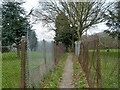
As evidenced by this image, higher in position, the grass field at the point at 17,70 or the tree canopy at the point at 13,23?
the tree canopy at the point at 13,23

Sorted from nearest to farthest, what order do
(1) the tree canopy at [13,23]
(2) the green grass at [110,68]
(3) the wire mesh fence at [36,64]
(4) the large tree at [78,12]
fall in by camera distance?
(2) the green grass at [110,68], (3) the wire mesh fence at [36,64], (1) the tree canopy at [13,23], (4) the large tree at [78,12]

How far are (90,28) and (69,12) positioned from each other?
362cm

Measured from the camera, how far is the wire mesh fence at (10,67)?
272 cm

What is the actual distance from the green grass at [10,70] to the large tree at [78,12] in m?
13.6

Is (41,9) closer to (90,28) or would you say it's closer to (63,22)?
(63,22)

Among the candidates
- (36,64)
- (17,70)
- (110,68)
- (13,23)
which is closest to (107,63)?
(110,68)

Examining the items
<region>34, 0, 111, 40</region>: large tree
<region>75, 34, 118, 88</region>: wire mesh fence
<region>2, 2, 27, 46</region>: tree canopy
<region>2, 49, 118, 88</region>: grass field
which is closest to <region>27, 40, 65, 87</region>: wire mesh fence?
<region>2, 49, 118, 88</region>: grass field

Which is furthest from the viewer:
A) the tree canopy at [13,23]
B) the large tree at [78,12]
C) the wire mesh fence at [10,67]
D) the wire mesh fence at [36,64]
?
the large tree at [78,12]

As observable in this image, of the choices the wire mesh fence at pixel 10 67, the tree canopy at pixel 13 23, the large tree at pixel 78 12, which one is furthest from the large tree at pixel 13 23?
the wire mesh fence at pixel 10 67

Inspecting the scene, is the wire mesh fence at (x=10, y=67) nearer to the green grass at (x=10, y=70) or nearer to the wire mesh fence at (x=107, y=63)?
the green grass at (x=10, y=70)

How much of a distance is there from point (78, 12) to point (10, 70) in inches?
557

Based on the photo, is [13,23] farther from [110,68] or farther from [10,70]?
[110,68]

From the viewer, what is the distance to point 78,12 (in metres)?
16.1

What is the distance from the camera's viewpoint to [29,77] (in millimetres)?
3697
